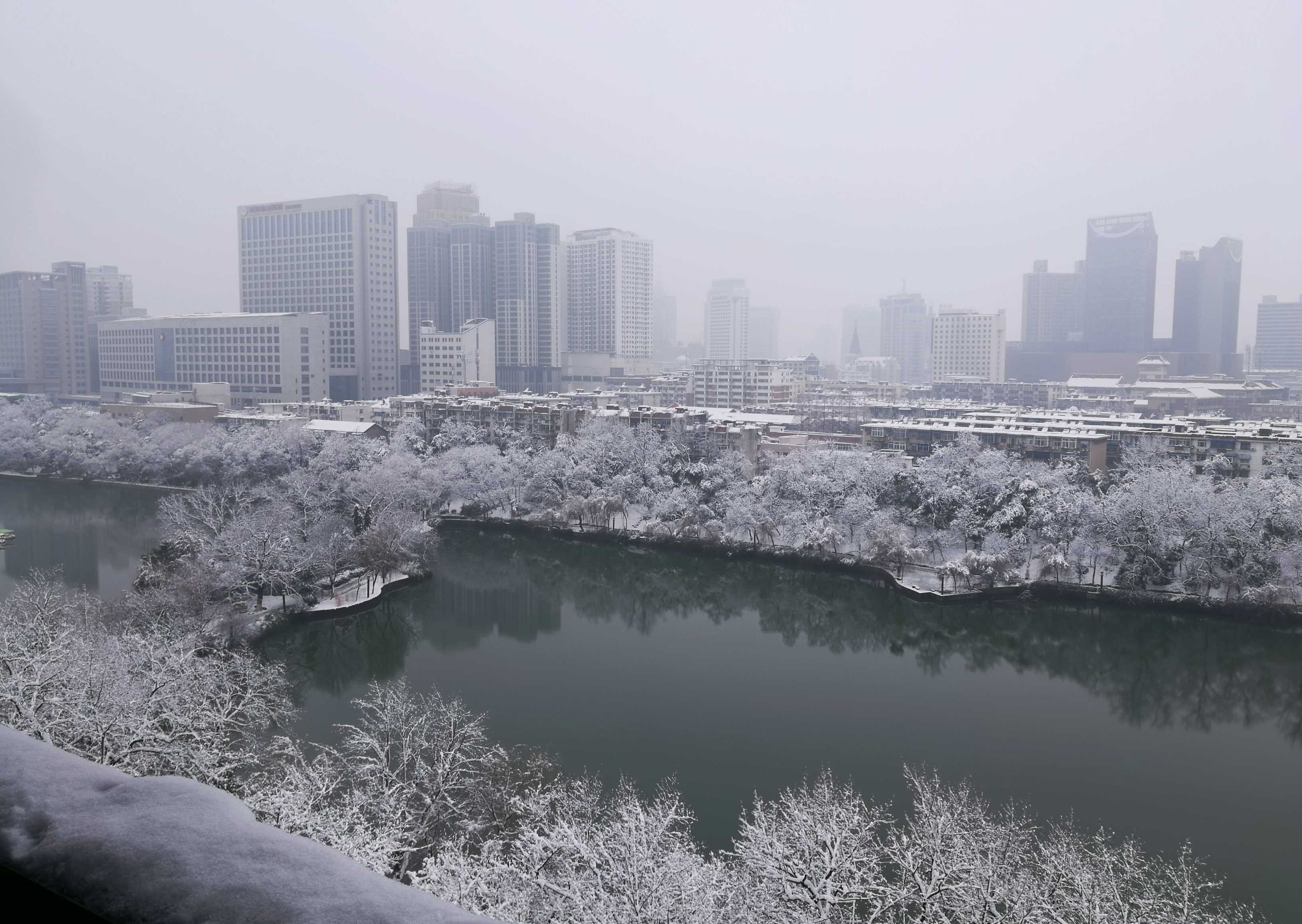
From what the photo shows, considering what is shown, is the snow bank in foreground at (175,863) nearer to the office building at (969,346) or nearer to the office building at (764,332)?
the office building at (969,346)

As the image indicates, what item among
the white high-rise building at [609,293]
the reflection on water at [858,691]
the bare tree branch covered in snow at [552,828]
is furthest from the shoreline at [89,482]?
the white high-rise building at [609,293]

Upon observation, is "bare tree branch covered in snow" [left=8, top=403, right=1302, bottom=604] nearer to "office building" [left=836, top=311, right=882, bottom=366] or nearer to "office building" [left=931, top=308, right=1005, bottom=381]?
"office building" [left=931, top=308, right=1005, bottom=381]

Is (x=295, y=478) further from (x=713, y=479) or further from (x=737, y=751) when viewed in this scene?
(x=737, y=751)

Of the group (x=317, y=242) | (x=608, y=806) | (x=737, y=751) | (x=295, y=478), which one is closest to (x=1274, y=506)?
(x=737, y=751)

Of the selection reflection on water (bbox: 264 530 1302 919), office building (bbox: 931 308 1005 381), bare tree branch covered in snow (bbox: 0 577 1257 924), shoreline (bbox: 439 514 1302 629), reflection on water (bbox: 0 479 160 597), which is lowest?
reflection on water (bbox: 264 530 1302 919)

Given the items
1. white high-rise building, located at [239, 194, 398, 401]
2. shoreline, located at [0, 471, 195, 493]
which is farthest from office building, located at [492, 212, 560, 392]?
shoreline, located at [0, 471, 195, 493]
